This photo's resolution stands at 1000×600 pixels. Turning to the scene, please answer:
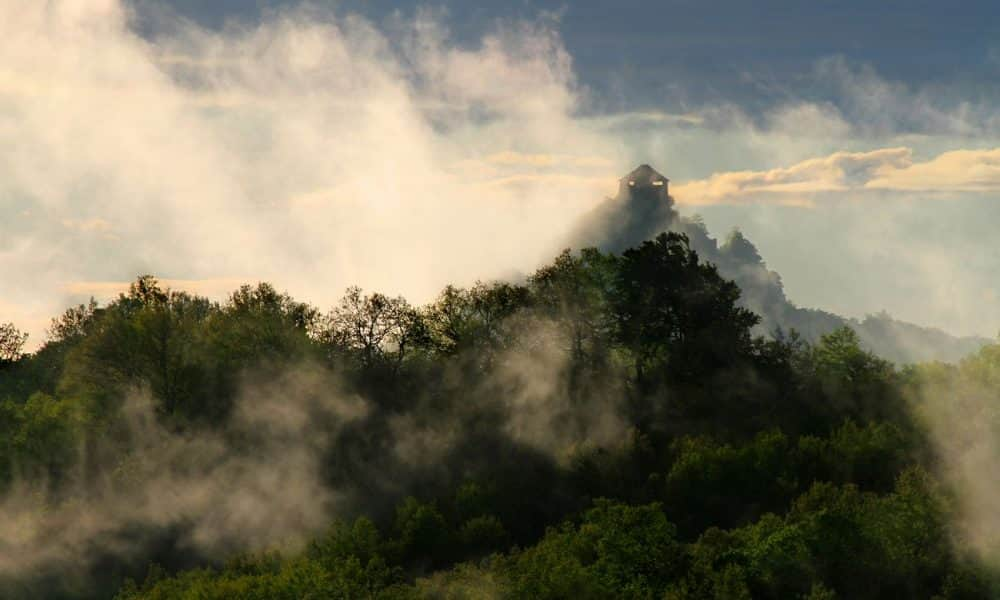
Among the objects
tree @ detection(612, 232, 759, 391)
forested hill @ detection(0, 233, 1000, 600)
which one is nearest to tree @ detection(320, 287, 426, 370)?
forested hill @ detection(0, 233, 1000, 600)

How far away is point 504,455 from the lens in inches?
2963

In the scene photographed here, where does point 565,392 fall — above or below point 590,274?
below

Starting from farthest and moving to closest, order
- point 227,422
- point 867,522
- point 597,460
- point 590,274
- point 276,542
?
1. point 590,274
2. point 227,422
3. point 597,460
4. point 276,542
5. point 867,522

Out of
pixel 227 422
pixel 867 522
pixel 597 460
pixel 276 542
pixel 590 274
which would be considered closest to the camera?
pixel 867 522

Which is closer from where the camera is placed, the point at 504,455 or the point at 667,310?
the point at 504,455

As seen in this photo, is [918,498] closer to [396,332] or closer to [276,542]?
[276,542]

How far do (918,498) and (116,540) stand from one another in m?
60.9

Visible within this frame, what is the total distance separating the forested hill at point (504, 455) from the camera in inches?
1861

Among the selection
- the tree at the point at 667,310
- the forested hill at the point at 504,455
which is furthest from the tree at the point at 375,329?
the tree at the point at 667,310

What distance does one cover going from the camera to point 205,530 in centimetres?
7025

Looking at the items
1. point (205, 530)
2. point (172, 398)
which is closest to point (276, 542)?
point (205, 530)

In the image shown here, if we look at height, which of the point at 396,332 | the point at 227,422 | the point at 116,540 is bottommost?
the point at 116,540

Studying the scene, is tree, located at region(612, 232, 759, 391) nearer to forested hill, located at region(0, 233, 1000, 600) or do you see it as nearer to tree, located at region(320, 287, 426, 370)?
forested hill, located at region(0, 233, 1000, 600)

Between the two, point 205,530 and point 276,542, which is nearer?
point 276,542
